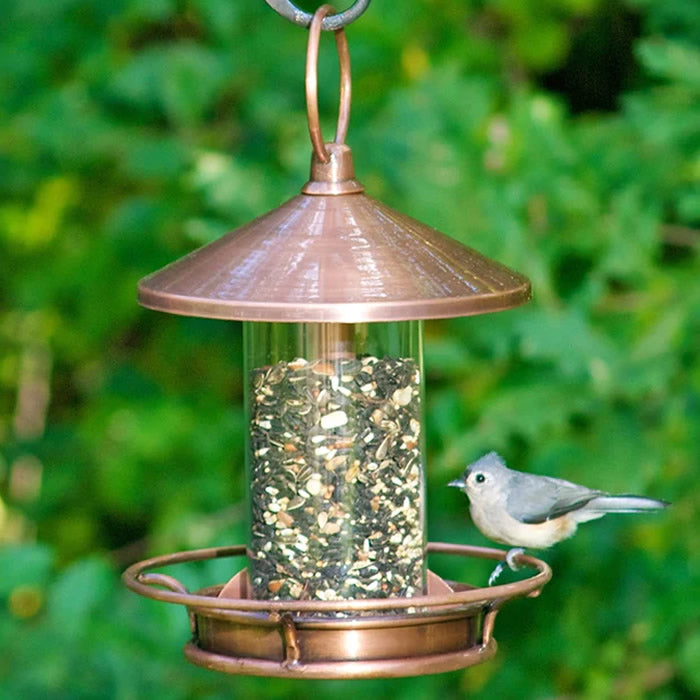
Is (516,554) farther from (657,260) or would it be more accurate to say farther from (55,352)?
(55,352)

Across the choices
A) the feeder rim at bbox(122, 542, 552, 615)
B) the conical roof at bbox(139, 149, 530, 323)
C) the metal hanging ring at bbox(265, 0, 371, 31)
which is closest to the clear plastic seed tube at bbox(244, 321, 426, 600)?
the feeder rim at bbox(122, 542, 552, 615)

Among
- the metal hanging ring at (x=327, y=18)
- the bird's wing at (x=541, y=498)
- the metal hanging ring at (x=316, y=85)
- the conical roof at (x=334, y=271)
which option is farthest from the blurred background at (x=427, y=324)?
the metal hanging ring at (x=327, y=18)

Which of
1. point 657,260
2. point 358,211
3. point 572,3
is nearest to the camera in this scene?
point 358,211

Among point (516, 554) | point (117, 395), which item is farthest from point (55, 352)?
point (516, 554)

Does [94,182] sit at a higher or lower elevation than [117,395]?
higher

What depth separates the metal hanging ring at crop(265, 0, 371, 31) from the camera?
2.98 metres

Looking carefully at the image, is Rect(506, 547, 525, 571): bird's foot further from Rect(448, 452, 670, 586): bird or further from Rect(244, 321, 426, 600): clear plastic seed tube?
Rect(244, 321, 426, 600): clear plastic seed tube

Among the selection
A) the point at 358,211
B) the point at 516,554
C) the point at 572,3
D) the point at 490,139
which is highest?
the point at 572,3

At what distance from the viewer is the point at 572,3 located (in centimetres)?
711

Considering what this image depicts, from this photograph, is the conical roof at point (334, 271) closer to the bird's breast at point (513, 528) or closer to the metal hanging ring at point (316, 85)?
the metal hanging ring at point (316, 85)

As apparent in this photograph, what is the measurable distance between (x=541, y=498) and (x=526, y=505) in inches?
2.2

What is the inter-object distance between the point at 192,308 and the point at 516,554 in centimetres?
129

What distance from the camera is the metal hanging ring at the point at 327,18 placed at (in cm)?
298

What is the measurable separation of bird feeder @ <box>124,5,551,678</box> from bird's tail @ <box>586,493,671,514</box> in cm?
34
